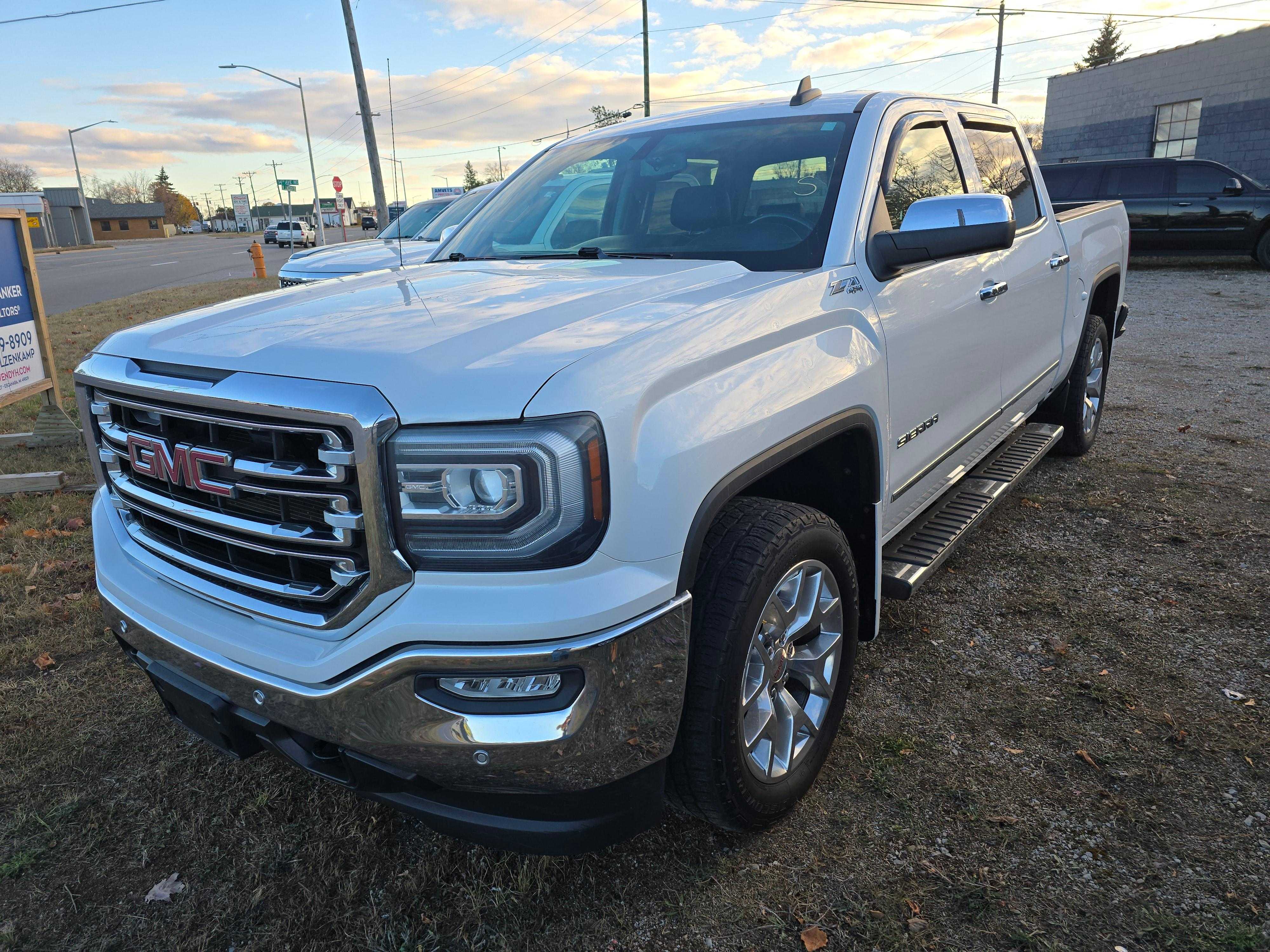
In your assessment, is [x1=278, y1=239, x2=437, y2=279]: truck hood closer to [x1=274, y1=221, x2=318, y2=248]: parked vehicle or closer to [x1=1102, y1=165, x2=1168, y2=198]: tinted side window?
[x1=1102, y1=165, x2=1168, y2=198]: tinted side window

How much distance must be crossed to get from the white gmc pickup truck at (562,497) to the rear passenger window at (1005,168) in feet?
3.43

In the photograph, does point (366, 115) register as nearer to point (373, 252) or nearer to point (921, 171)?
point (373, 252)

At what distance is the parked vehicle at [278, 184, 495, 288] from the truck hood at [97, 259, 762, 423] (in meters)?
4.27

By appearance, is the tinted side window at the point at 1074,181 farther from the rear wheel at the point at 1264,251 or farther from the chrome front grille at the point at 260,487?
the chrome front grille at the point at 260,487

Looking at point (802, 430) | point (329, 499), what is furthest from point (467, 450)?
point (802, 430)

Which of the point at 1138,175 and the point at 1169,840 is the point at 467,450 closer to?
the point at 1169,840

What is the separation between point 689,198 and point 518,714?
2.05m

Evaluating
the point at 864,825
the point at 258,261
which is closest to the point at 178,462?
the point at 864,825

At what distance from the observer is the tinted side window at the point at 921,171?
295 centimetres

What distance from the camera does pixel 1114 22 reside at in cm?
5572

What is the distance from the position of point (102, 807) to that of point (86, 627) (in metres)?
1.37

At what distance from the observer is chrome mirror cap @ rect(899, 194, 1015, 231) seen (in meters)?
2.61

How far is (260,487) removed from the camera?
180 cm

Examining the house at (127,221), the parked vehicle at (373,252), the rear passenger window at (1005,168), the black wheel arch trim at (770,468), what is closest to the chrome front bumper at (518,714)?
the black wheel arch trim at (770,468)
